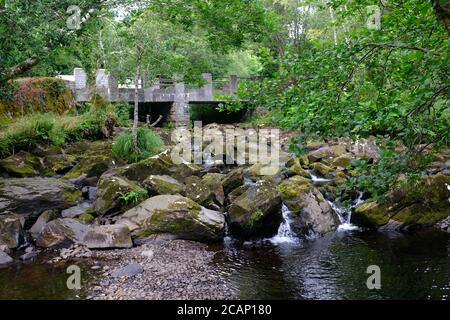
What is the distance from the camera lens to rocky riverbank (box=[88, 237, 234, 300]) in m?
6.54

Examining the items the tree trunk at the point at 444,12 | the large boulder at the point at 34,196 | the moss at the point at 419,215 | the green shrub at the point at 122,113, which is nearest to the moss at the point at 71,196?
the large boulder at the point at 34,196

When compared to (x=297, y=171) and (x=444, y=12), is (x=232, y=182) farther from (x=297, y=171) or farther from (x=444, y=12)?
(x=444, y=12)

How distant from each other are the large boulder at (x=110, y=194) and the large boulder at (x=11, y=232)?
1796 mm

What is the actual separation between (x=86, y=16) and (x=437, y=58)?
7160 millimetres

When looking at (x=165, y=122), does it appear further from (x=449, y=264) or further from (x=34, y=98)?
(x=449, y=264)

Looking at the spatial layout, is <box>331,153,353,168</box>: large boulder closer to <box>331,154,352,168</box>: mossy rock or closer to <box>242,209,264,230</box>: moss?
<box>331,154,352,168</box>: mossy rock

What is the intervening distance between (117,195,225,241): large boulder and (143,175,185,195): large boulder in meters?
0.86

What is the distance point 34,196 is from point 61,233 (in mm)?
1553

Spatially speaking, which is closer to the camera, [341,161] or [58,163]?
[58,163]

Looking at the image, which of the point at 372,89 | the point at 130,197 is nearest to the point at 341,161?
the point at 130,197

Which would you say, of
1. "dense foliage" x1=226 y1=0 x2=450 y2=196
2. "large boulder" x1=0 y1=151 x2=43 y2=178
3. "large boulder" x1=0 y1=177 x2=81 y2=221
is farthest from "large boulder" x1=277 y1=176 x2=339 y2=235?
"large boulder" x1=0 y1=151 x2=43 y2=178

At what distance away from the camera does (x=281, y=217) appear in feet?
33.1

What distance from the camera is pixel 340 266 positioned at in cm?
801
